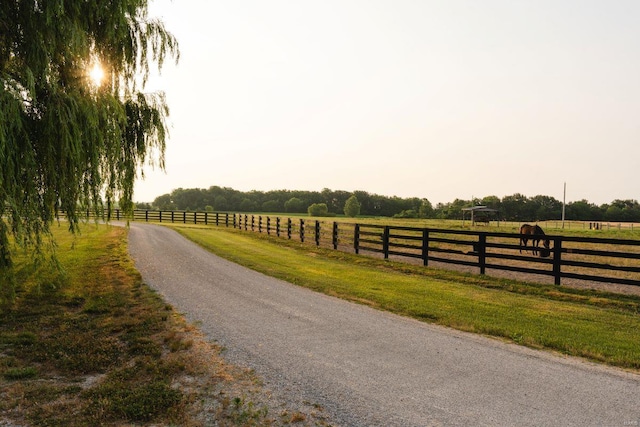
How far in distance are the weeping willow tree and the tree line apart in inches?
3256

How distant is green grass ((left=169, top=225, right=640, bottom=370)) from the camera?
6246 millimetres

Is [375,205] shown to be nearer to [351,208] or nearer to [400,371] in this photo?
[351,208]

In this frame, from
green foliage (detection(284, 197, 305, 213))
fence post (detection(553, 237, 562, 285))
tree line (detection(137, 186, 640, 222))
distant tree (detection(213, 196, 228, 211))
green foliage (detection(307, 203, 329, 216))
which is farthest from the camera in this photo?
green foliage (detection(284, 197, 305, 213))

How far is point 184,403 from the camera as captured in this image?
13.2 feet

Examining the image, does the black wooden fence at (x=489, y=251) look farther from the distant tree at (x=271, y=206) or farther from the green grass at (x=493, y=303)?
the distant tree at (x=271, y=206)

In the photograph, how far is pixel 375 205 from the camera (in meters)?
118

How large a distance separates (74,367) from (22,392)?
2.30 feet

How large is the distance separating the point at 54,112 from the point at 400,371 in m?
6.72

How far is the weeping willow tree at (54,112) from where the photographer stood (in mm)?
6367

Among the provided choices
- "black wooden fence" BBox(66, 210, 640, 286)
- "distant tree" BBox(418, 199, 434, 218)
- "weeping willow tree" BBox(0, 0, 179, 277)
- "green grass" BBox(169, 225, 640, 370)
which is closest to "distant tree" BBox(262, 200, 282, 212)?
"distant tree" BBox(418, 199, 434, 218)

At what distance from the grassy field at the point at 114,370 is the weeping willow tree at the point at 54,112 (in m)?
1.58

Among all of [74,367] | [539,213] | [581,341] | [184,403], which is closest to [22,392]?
[74,367]

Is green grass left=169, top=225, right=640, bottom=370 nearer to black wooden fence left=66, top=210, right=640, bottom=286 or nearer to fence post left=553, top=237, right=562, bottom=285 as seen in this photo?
fence post left=553, top=237, right=562, bottom=285

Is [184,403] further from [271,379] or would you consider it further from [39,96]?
[39,96]
